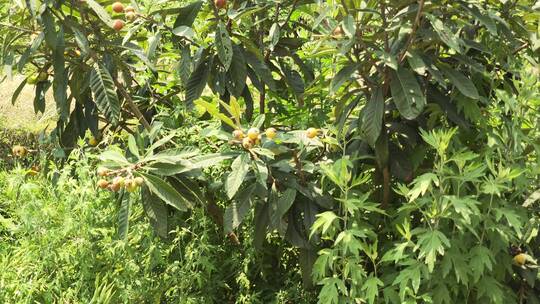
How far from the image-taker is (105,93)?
2619 mm

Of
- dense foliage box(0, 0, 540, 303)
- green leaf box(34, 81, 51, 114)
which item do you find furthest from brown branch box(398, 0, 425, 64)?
green leaf box(34, 81, 51, 114)

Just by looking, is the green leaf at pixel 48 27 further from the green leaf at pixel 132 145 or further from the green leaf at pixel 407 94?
the green leaf at pixel 407 94

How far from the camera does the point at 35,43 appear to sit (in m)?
2.57

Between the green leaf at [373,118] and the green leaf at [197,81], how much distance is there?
706 millimetres

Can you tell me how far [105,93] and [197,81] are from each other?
0.38 meters

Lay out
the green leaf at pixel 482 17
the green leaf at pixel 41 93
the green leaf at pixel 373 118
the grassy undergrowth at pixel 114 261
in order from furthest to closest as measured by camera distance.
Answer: the green leaf at pixel 41 93
the grassy undergrowth at pixel 114 261
the green leaf at pixel 373 118
the green leaf at pixel 482 17

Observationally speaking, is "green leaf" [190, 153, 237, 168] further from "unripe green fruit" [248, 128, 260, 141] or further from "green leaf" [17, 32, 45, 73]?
"green leaf" [17, 32, 45, 73]

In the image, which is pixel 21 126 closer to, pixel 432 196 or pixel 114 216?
pixel 114 216

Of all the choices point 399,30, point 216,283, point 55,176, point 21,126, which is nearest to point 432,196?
point 399,30

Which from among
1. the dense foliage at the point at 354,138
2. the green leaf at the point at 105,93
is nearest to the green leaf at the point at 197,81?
the dense foliage at the point at 354,138

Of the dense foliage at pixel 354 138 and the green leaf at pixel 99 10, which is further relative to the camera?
the green leaf at pixel 99 10

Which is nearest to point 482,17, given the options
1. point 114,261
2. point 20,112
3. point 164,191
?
point 164,191

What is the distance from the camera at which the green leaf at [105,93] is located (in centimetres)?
262

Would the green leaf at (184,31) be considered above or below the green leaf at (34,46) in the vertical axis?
below
